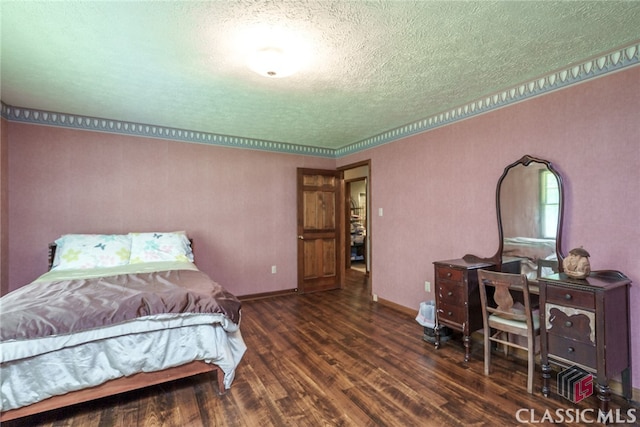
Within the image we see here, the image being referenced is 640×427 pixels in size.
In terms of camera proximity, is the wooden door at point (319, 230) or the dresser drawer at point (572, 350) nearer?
the dresser drawer at point (572, 350)

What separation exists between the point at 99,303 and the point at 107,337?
22 centimetres

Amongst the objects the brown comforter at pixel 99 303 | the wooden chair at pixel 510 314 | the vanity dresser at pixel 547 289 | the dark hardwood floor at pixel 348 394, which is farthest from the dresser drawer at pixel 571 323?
the brown comforter at pixel 99 303

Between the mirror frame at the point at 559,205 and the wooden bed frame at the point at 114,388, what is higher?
the mirror frame at the point at 559,205

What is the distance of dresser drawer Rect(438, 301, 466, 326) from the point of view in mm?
2699

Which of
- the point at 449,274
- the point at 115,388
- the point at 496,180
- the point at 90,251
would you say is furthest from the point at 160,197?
the point at 496,180

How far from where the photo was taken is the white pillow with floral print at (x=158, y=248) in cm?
334

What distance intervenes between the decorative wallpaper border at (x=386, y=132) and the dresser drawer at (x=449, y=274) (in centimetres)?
A: 160

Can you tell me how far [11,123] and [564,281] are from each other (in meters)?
5.29

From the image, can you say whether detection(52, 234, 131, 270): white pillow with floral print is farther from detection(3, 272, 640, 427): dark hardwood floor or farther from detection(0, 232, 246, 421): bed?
detection(3, 272, 640, 427): dark hardwood floor

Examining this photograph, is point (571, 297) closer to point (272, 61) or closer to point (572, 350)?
point (572, 350)

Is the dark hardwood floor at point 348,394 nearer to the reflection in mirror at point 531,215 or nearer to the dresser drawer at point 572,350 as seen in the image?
the dresser drawer at point 572,350

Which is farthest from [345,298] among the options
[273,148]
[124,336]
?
[124,336]

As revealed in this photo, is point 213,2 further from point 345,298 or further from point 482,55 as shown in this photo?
point 345,298

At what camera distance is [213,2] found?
163cm
